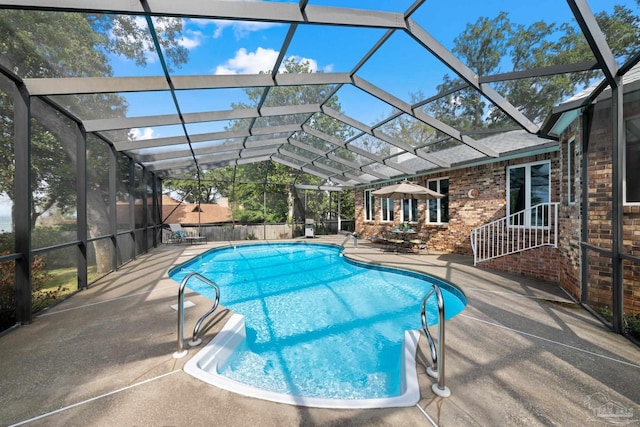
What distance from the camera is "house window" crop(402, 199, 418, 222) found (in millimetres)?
11412

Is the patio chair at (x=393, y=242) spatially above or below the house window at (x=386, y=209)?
below

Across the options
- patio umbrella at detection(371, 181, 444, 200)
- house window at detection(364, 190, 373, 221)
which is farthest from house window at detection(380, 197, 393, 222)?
patio umbrella at detection(371, 181, 444, 200)

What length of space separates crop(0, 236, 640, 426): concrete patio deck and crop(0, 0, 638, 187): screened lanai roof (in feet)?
11.0

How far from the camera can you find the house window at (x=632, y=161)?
3.69 metres

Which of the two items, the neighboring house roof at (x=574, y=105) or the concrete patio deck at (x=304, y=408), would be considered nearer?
the concrete patio deck at (x=304, y=408)

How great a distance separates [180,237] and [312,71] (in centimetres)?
1098

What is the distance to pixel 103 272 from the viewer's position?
672 cm

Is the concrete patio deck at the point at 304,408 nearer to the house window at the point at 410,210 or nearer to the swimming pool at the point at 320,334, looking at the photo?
the swimming pool at the point at 320,334

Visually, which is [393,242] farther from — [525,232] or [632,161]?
[632,161]

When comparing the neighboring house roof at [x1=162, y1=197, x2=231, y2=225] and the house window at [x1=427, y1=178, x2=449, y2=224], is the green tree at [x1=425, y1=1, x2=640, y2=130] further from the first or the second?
the neighboring house roof at [x1=162, y1=197, x2=231, y2=225]

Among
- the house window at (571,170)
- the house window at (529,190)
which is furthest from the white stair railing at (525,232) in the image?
the house window at (571,170)

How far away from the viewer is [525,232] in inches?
270

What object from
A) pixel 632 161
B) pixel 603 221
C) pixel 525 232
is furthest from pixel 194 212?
pixel 632 161

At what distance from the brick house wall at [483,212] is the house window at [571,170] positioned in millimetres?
1340
